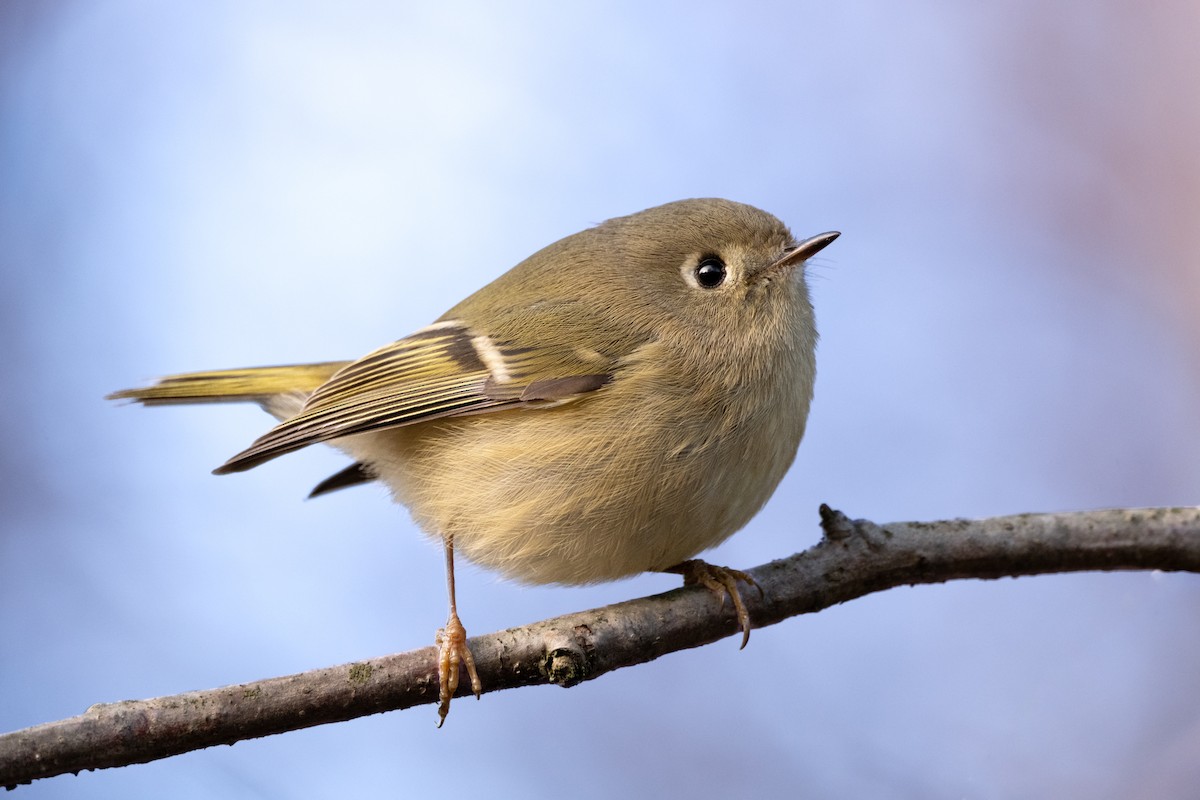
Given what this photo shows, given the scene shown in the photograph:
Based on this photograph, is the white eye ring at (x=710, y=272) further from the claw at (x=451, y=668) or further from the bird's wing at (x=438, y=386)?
the claw at (x=451, y=668)

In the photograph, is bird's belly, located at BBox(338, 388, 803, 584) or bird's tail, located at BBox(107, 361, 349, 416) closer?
bird's belly, located at BBox(338, 388, 803, 584)

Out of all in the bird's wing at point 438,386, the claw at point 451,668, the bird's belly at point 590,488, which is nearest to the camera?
the claw at point 451,668

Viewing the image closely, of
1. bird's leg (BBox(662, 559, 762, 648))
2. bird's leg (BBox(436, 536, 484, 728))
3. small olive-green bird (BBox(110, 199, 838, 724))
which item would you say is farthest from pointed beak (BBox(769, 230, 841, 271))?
bird's leg (BBox(436, 536, 484, 728))

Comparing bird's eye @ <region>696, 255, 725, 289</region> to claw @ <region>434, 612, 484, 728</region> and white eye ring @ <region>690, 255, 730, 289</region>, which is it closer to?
white eye ring @ <region>690, 255, 730, 289</region>

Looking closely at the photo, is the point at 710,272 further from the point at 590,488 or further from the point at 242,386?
the point at 242,386

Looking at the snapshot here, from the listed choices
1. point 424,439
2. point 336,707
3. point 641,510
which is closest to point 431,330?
point 424,439

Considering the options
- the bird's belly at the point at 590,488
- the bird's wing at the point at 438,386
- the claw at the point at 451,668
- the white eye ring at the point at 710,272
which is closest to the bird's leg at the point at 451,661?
the claw at the point at 451,668

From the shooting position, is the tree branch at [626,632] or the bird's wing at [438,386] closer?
the tree branch at [626,632]
